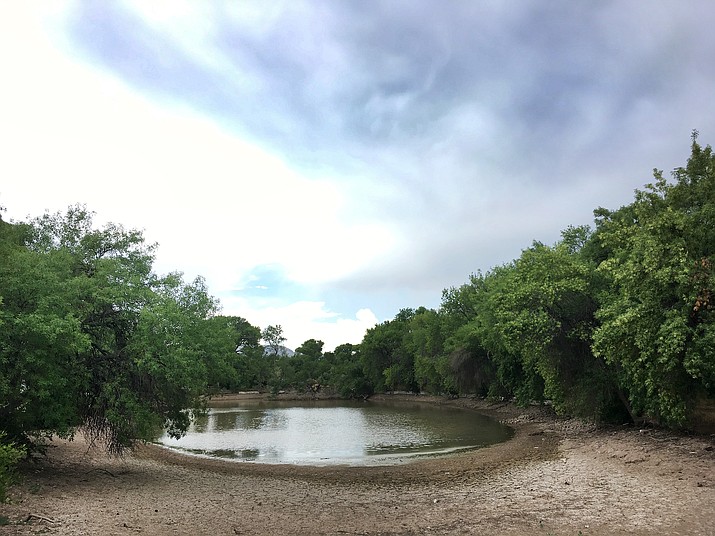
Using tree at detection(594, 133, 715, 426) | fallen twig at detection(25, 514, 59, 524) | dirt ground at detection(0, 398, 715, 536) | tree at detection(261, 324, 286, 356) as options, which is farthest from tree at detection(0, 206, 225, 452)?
tree at detection(261, 324, 286, 356)

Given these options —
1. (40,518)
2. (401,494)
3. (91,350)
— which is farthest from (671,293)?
(91,350)

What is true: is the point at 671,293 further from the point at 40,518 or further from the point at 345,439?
the point at 345,439

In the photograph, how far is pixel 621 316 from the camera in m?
14.2

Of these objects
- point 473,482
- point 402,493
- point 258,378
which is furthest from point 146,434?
point 258,378

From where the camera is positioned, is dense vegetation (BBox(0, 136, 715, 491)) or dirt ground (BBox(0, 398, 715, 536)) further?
dense vegetation (BBox(0, 136, 715, 491))

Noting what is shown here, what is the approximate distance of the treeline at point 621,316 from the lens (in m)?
13.6

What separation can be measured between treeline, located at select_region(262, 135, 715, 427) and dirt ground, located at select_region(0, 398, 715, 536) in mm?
2758

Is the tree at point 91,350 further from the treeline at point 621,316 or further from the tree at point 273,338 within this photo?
the tree at point 273,338

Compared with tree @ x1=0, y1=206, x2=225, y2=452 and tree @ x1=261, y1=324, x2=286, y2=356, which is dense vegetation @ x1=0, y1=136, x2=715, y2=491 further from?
tree @ x1=261, y1=324, x2=286, y2=356

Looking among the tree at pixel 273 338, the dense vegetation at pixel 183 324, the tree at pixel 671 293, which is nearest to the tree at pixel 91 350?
the dense vegetation at pixel 183 324

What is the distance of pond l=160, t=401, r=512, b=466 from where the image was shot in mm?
24797

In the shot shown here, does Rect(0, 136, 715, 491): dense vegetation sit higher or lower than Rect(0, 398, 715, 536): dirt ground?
higher

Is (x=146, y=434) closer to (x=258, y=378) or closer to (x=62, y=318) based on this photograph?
(x=62, y=318)

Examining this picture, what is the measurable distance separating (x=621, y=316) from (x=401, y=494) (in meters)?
8.12
